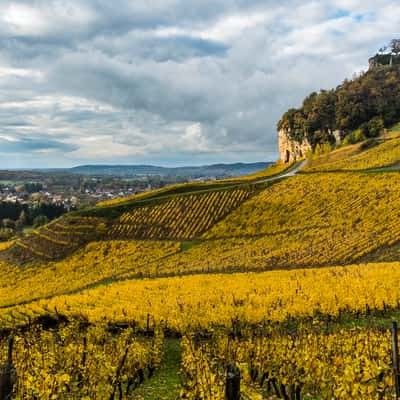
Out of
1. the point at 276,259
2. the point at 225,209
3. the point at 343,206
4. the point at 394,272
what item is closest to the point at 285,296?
the point at 394,272

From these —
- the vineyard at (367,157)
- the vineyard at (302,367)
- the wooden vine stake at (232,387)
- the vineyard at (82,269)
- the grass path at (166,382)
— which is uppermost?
the vineyard at (367,157)

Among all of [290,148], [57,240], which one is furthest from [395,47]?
[57,240]

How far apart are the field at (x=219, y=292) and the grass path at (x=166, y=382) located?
0.32ft

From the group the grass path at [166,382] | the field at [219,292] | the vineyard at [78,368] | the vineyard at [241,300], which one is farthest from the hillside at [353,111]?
the vineyard at [78,368]

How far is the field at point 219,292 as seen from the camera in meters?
11.9

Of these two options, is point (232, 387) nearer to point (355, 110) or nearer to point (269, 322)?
point (269, 322)

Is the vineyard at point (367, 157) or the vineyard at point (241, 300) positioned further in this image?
the vineyard at point (367, 157)

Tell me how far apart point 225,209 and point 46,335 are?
50453mm

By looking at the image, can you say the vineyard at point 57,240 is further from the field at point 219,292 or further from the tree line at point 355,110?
the tree line at point 355,110

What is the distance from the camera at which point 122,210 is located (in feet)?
232

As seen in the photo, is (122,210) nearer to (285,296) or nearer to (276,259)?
(276,259)

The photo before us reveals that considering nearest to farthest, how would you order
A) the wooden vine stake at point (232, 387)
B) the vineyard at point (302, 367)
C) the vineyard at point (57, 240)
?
1. the wooden vine stake at point (232, 387)
2. the vineyard at point (302, 367)
3. the vineyard at point (57, 240)

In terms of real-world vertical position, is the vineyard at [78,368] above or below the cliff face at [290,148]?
below

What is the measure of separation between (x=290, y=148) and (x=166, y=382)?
13534cm
